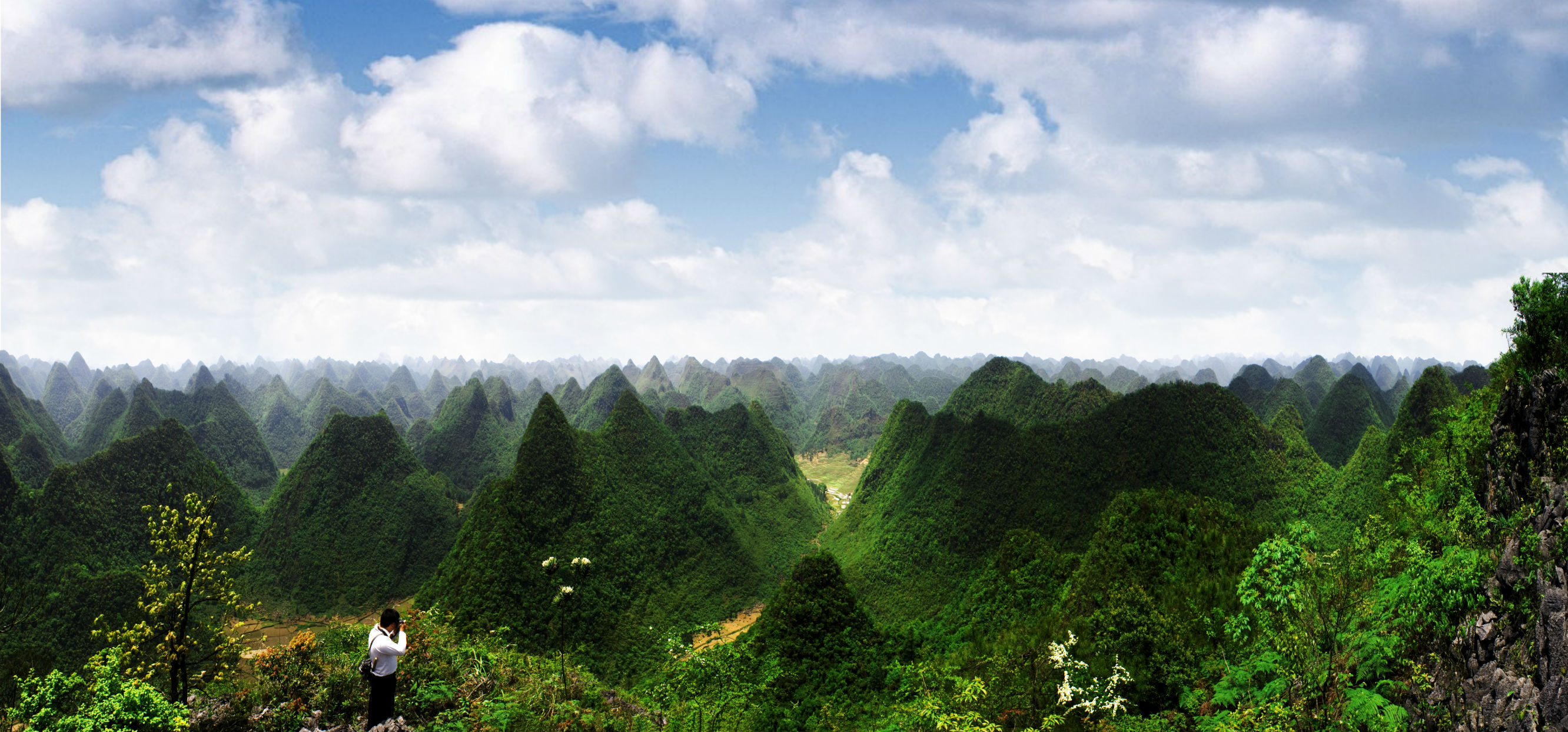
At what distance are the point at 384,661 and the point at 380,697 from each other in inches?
48.6

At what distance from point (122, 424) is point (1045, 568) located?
170882 millimetres

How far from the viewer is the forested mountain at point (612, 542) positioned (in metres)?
51.5

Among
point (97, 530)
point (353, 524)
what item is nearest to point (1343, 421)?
point (353, 524)

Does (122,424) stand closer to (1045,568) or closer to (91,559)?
(91,559)

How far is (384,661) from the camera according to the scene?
1236cm

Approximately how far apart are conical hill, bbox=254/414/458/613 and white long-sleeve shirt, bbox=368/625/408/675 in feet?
229

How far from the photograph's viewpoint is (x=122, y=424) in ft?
429

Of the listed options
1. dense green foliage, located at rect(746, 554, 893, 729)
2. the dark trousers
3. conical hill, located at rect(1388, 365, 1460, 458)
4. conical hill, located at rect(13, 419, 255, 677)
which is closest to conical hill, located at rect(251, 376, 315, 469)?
conical hill, located at rect(13, 419, 255, 677)

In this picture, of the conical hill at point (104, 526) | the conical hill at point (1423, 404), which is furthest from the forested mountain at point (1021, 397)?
the conical hill at point (104, 526)

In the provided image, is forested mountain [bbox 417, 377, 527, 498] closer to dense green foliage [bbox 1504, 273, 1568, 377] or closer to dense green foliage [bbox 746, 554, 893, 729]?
dense green foliage [bbox 746, 554, 893, 729]

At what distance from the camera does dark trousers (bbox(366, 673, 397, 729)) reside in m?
12.9

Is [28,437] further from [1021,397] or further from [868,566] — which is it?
[1021,397]

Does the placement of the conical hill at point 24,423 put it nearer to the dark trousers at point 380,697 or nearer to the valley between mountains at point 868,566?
the valley between mountains at point 868,566

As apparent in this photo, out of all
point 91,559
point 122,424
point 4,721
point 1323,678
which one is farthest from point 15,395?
point 1323,678
